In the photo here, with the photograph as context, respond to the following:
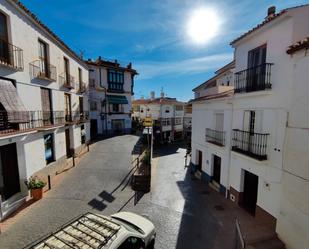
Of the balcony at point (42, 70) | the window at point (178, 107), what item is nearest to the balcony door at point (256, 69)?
the balcony at point (42, 70)

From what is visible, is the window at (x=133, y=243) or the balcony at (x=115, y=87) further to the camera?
the balcony at (x=115, y=87)

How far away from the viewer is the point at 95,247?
192 inches

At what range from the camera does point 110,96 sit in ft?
101

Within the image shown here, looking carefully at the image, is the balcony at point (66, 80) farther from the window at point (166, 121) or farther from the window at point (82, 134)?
the window at point (166, 121)

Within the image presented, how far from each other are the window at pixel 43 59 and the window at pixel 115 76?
1758cm

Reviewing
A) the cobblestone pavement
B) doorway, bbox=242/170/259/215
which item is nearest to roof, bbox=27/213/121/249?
A: the cobblestone pavement

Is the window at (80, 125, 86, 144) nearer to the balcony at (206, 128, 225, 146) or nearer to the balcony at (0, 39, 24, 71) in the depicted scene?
the balcony at (0, 39, 24, 71)

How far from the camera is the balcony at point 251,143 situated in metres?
8.45

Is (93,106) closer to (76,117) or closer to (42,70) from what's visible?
(76,117)

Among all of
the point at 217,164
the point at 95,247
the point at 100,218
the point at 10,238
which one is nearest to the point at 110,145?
the point at 217,164

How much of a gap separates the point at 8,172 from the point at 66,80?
9.46 m

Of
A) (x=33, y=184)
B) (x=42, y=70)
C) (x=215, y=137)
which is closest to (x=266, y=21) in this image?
(x=215, y=137)

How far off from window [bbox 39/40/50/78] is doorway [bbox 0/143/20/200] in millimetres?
5543

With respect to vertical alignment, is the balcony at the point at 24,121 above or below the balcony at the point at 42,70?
below
